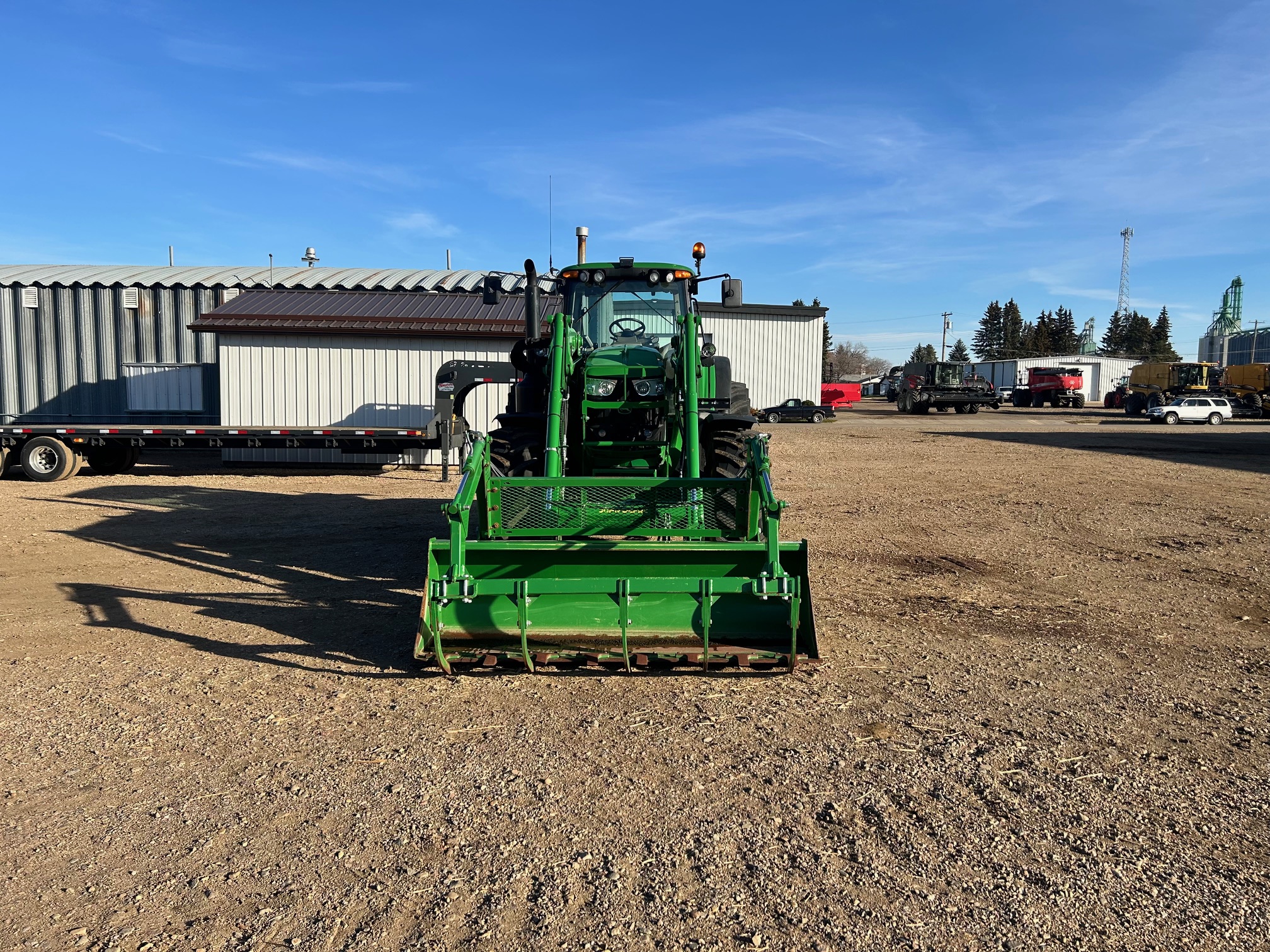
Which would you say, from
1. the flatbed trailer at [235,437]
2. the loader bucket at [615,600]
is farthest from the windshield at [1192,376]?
the loader bucket at [615,600]

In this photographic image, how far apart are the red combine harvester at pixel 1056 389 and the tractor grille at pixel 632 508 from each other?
52.0 metres

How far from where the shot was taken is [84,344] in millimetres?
20328

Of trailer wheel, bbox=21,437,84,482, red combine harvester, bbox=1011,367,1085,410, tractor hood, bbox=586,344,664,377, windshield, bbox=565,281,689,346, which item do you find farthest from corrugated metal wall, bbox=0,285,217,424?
red combine harvester, bbox=1011,367,1085,410

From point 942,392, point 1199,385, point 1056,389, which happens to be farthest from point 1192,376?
point 942,392

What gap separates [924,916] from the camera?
2922 mm

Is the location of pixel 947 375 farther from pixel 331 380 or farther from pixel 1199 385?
pixel 331 380

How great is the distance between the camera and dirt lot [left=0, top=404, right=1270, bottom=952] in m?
2.94

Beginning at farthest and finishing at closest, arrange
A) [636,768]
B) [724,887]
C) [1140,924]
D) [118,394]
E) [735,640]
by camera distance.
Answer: [118,394] → [735,640] → [636,768] → [724,887] → [1140,924]

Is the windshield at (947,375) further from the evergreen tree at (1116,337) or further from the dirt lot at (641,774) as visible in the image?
the evergreen tree at (1116,337)

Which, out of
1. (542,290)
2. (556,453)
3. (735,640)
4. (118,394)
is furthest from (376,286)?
(735,640)

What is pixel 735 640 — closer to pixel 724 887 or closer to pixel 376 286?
pixel 724 887

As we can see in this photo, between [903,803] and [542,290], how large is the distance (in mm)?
6762

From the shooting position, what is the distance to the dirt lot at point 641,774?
9.64 feet

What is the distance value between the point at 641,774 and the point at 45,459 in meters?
14.8
